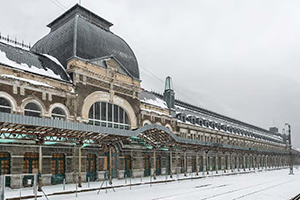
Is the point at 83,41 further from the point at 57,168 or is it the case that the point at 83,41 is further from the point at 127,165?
the point at 127,165

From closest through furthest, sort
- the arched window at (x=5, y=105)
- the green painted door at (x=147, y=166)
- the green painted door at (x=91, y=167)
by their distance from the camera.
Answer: the arched window at (x=5, y=105), the green painted door at (x=91, y=167), the green painted door at (x=147, y=166)

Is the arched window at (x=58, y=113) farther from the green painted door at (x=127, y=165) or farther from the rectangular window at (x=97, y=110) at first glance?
the green painted door at (x=127, y=165)

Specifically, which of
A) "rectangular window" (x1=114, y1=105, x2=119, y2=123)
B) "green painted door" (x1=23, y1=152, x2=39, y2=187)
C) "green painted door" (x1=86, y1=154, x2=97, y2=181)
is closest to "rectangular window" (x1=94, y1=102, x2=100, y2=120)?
"rectangular window" (x1=114, y1=105, x2=119, y2=123)

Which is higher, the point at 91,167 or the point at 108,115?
the point at 108,115

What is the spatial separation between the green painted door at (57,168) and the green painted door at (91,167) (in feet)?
11.0

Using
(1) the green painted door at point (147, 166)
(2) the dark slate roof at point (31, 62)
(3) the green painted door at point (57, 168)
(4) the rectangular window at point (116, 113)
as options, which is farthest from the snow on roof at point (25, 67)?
(1) the green painted door at point (147, 166)

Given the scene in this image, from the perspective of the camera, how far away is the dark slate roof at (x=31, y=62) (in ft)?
86.2

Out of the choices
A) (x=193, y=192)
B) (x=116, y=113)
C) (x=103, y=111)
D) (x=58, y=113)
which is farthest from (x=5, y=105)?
(x=193, y=192)

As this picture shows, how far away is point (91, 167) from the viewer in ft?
104

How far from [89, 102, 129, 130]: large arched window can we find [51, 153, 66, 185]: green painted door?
16.1 ft

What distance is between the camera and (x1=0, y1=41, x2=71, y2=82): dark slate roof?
86.2 ft

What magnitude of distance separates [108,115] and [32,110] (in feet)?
30.6

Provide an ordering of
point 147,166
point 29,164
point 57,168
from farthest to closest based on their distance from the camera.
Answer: point 147,166, point 57,168, point 29,164

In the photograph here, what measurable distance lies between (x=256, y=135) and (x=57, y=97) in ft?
256
